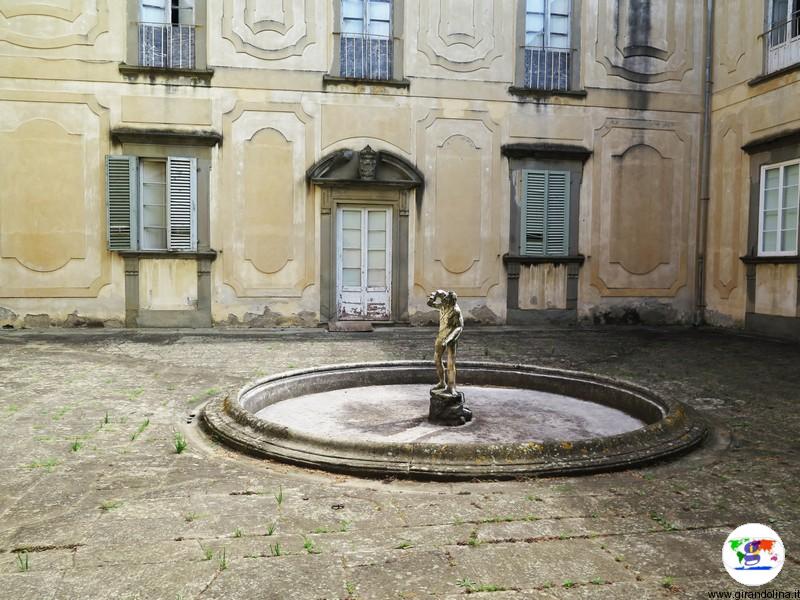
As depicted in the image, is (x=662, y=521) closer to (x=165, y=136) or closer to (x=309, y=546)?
(x=309, y=546)

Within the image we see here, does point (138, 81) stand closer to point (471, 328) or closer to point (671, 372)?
point (471, 328)

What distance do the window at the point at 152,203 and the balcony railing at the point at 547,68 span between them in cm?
604

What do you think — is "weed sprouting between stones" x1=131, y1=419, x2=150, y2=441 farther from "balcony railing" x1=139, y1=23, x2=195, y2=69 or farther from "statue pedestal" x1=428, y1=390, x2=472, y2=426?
"balcony railing" x1=139, y1=23, x2=195, y2=69

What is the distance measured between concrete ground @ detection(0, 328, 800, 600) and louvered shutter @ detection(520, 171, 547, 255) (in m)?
6.54

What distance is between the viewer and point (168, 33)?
10.8 metres

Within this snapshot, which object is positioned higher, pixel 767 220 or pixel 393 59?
pixel 393 59

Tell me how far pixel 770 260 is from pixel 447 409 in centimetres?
792

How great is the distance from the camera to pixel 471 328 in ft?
37.1

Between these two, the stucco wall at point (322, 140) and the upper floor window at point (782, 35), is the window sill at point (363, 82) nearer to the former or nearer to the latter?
the stucco wall at point (322, 140)

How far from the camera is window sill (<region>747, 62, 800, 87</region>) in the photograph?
988cm

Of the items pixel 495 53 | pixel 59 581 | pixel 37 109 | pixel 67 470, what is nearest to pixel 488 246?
pixel 495 53

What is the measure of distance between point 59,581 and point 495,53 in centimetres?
Result: 1105

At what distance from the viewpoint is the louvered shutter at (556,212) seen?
11.8 meters

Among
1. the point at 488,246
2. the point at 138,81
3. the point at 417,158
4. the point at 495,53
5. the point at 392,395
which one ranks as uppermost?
the point at 495,53
